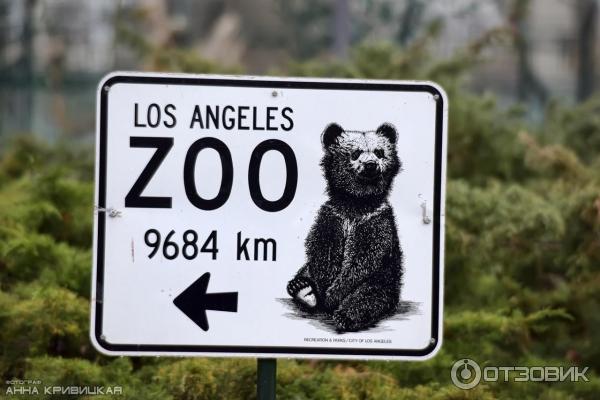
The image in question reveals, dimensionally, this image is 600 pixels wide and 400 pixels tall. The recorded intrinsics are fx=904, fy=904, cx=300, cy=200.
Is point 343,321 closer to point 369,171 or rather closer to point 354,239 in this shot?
point 354,239

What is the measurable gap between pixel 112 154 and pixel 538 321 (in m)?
2.12

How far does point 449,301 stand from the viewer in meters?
4.00

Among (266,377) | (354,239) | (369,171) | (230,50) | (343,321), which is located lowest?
(266,377)

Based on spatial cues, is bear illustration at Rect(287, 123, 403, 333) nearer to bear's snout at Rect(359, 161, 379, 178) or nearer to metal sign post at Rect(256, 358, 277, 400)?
bear's snout at Rect(359, 161, 379, 178)

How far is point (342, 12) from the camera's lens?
962cm

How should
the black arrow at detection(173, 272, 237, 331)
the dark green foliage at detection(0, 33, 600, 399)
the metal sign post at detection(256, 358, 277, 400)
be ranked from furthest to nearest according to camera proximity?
the dark green foliage at detection(0, 33, 600, 399)
the metal sign post at detection(256, 358, 277, 400)
the black arrow at detection(173, 272, 237, 331)

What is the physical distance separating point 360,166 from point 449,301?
1945mm

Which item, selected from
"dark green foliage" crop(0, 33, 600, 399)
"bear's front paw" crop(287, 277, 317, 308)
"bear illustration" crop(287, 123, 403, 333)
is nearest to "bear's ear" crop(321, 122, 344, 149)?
"bear illustration" crop(287, 123, 403, 333)

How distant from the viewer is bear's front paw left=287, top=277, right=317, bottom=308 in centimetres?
218

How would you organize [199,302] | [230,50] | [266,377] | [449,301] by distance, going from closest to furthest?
1. [199,302]
2. [266,377]
3. [449,301]
4. [230,50]

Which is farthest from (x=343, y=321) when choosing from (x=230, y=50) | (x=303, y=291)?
(x=230, y=50)

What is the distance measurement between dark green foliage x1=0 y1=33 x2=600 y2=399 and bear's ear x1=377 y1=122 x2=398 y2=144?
3.12 ft

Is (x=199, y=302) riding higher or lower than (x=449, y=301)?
higher

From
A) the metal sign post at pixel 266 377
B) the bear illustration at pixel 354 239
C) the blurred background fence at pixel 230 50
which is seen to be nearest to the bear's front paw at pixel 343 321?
the bear illustration at pixel 354 239
